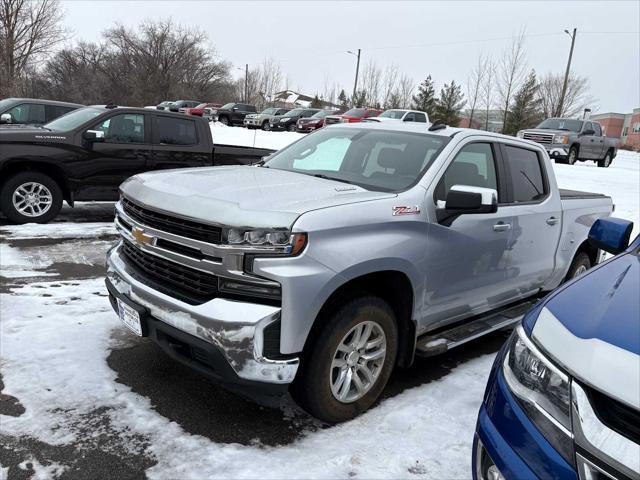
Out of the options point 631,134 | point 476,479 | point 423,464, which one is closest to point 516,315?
point 423,464

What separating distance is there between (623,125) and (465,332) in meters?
89.2

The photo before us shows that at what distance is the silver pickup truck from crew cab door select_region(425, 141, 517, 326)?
0.05ft

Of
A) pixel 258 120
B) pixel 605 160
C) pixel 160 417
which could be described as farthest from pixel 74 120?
pixel 258 120

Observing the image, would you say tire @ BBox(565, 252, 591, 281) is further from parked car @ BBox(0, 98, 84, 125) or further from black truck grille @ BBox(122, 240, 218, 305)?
parked car @ BBox(0, 98, 84, 125)

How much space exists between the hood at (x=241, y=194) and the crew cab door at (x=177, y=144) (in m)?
4.91

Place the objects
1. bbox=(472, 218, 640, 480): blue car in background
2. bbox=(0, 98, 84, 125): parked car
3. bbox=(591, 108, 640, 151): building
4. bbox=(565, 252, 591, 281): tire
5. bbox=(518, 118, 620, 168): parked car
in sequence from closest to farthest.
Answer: bbox=(472, 218, 640, 480): blue car in background < bbox=(565, 252, 591, 281): tire < bbox=(0, 98, 84, 125): parked car < bbox=(518, 118, 620, 168): parked car < bbox=(591, 108, 640, 151): building

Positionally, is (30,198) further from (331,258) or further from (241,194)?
(331,258)

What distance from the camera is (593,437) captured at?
62.6 inches

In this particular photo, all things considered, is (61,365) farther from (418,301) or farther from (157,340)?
(418,301)

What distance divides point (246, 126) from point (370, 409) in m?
32.8

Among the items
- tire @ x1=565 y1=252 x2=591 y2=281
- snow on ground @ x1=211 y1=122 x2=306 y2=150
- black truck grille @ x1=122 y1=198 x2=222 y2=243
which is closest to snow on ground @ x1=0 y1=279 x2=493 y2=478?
black truck grille @ x1=122 y1=198 x2=222 y2=243

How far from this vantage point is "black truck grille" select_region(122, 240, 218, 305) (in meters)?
2.80

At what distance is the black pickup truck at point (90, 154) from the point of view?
7258mm

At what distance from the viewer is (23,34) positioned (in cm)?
3503
